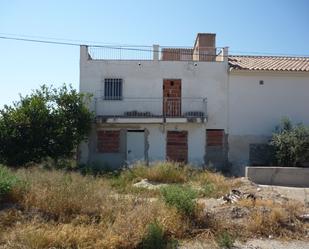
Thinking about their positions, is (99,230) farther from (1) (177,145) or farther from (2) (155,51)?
(2) (155,51)

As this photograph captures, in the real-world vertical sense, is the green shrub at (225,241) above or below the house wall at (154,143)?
below

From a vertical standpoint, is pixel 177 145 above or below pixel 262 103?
below

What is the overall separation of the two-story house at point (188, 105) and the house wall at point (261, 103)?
59 millimetres

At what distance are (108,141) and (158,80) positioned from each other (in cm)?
479

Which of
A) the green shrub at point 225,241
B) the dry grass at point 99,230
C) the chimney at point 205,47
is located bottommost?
the green shrub at point 225,241

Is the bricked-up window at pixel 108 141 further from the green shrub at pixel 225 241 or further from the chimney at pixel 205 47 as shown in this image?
the green shrub at pixel 225 241

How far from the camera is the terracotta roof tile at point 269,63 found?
2720cm

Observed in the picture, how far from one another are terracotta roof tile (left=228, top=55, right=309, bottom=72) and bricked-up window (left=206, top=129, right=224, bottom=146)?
4041 millimetres

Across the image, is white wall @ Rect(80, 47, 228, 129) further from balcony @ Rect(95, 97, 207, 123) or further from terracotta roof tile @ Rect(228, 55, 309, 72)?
terracotta roof tile @ Rect(228, 55, 309, 72)

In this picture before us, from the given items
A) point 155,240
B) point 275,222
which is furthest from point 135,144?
point 155,240

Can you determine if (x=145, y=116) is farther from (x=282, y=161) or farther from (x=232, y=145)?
(x=282, y=161)

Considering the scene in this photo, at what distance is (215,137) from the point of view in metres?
27.1

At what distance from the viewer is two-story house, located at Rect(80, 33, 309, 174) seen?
2672 centimetres

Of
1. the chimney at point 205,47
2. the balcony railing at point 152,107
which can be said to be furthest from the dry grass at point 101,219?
the chimney at point 205,47
